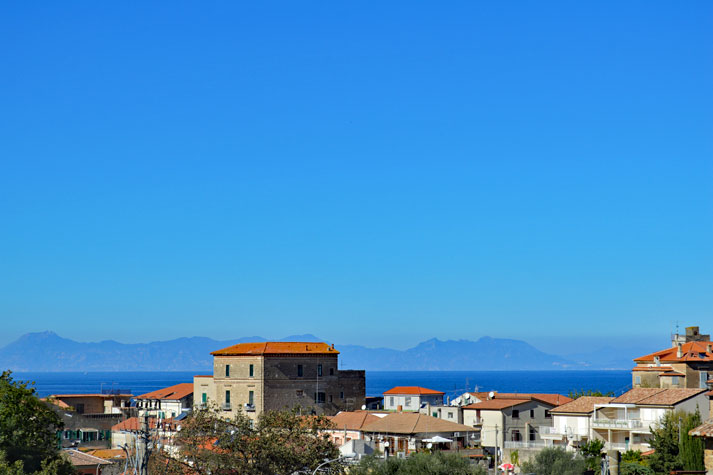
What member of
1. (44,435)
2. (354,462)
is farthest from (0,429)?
(354,462)

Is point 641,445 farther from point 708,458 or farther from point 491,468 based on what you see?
point 708,458

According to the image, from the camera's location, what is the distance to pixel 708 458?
48.1 m

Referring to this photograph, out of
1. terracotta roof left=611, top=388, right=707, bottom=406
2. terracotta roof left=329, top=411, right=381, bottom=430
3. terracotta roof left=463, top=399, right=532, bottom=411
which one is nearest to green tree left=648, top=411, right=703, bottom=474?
terracotta roof left=611, top=388, right=707, bottom=406

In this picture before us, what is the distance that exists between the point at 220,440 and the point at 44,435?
1138 centimetres

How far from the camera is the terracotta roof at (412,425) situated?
3049 inches

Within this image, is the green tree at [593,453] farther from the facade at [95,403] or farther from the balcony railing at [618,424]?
the facade at [95,403]

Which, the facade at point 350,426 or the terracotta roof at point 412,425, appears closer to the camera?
the terracotta roof at point 412,425

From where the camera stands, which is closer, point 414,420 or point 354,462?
point 354,462

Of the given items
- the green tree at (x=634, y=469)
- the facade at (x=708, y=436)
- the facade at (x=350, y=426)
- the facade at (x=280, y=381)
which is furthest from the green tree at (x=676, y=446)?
the facade at (x=280, y=381)

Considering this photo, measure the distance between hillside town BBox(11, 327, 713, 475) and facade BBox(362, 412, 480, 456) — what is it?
0.32 feet

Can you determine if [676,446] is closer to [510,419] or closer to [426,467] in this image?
[426,467]

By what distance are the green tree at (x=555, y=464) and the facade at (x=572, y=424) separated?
37.2 feet

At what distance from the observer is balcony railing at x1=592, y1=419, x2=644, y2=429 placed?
7425 cm

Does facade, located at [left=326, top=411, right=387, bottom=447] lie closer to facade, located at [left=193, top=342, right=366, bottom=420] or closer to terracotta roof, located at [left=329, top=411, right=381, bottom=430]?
terracotta roof, located at [left=329, top=411, right=381, bottom=430]
